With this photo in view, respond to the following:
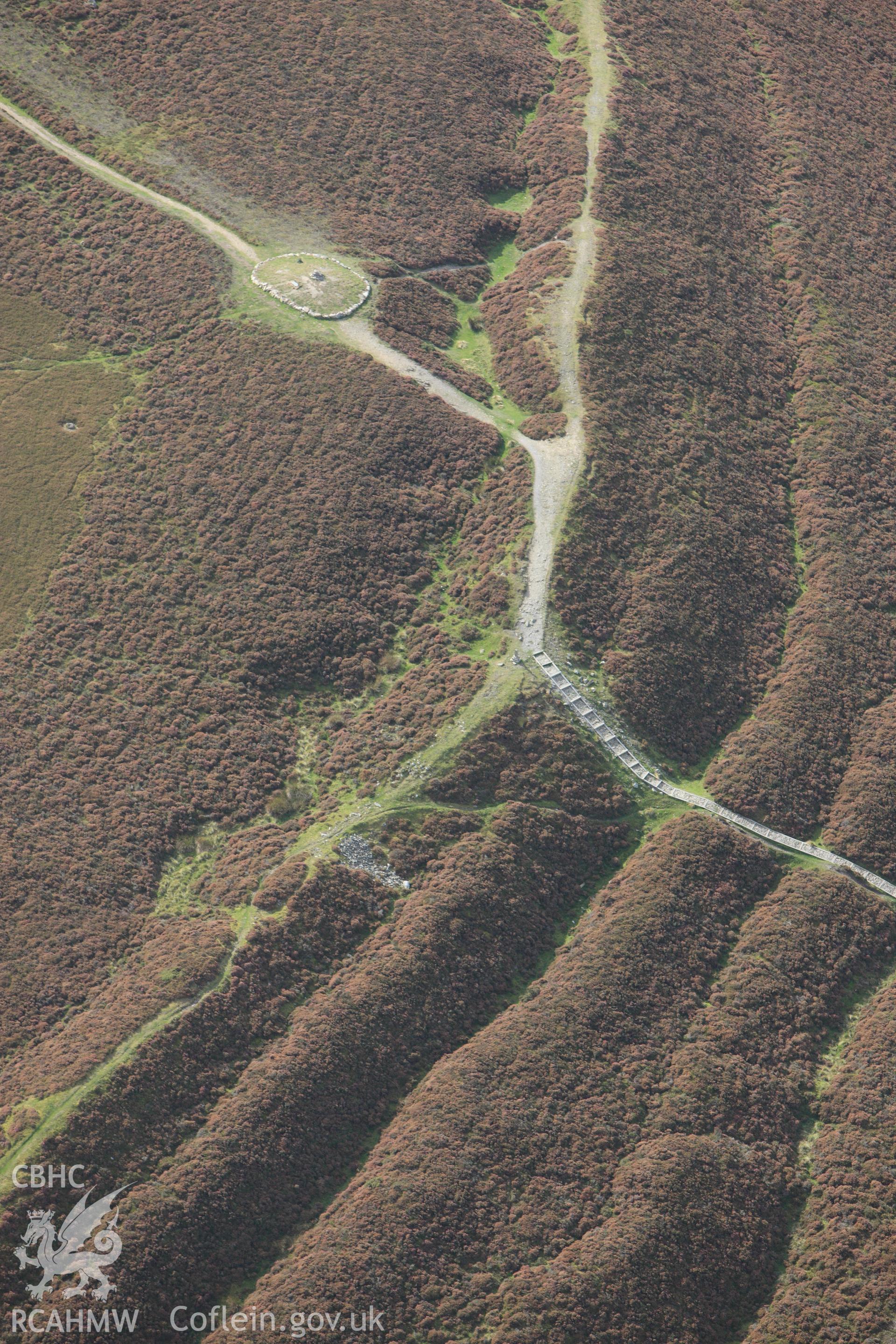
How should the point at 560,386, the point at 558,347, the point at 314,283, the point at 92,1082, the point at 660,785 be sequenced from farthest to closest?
1. the point at 314,283
2. the point at 558,347
3. the point at 560,386
4. the point at 660,785
5. the point at 92,1082

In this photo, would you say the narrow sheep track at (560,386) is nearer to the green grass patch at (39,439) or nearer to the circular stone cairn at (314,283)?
the circular stone cairn at (314,283)

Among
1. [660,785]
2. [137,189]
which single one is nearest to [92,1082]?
[660,785]

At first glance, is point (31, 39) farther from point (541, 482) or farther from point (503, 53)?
point (541, 482)

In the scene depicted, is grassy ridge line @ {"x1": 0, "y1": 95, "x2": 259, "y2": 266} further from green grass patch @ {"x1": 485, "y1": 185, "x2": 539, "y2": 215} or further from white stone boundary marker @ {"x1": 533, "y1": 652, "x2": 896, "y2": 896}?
white stone boundary marker @ {"x1": 533, "y1": 652, "x2": 896, "y2": 896}

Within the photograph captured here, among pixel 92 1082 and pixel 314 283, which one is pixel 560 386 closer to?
pixel 314 283

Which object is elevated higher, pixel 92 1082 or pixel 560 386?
pixel 560 386

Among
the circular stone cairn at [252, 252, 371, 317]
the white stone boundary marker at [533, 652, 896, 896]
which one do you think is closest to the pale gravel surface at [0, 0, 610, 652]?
the circular stone cairn at [252, 252, 371, 317]

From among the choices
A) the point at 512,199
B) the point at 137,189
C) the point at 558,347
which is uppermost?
the point at 512,199
